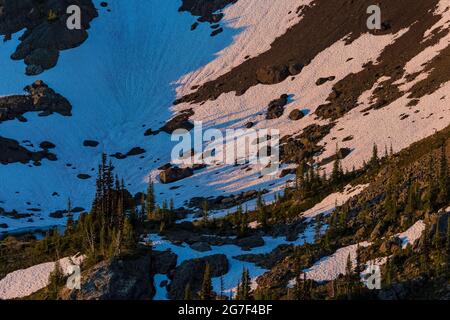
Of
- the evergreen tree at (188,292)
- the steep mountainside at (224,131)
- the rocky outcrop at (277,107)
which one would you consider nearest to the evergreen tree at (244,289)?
the steep mountainside at (224,131)

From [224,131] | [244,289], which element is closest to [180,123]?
[224,131]

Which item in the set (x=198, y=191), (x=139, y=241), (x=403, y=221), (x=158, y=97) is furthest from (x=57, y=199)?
(x=403, y=221)

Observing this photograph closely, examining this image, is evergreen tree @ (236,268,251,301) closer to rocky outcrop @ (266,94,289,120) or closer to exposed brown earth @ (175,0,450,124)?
exposed brown earth @ (175,0,450,124)

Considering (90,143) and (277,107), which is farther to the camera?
(90,143)

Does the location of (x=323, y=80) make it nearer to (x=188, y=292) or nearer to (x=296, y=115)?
(x=296, y=115)

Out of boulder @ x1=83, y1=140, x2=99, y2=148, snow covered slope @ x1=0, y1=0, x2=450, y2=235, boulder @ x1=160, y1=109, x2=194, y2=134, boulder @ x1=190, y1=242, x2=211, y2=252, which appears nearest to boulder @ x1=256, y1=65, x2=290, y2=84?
snow covered slope @ x1=0, y1=0, x2=450, y2=235

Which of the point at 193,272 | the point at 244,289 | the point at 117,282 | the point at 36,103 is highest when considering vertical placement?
the point at 36,103

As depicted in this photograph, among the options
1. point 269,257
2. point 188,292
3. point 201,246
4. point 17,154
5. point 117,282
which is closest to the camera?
point 188,292
